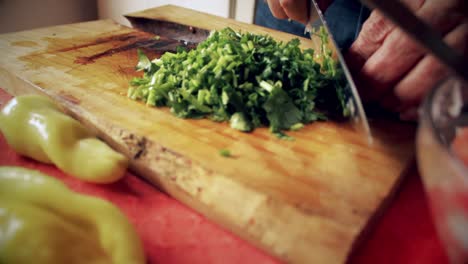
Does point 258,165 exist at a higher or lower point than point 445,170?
lower

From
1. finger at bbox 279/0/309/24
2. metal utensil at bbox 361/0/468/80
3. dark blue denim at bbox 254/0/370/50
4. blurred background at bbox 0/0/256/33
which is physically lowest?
blurred background at bbox 0/0/256/33

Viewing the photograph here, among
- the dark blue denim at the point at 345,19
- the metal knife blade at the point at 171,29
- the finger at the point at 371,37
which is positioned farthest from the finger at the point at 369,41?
the metal knife blade at the point at 171,29

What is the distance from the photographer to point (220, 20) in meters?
2.07

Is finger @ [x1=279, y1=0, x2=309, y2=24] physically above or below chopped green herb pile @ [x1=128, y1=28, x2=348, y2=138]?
above

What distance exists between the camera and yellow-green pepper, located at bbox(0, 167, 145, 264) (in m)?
0.60

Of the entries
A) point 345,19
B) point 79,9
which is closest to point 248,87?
point 345,19

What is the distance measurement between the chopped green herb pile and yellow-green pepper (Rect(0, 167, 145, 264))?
1.43 feet

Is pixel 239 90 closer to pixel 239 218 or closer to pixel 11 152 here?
pixel 239 218

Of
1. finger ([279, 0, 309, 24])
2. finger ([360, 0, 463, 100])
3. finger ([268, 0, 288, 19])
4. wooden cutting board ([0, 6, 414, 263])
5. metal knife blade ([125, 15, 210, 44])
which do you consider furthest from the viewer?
metal knife blade ([125, 15, 210, 44])

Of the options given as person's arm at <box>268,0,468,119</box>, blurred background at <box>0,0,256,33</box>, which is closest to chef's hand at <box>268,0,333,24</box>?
person's arm at <box>268,0,468,119</box>

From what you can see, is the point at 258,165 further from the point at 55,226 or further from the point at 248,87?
the point at 55,226

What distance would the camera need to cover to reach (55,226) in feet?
2.08

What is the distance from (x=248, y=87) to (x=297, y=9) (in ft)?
1.69

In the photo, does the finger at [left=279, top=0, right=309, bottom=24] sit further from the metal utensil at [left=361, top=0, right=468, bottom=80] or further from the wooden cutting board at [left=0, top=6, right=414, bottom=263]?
the metal utensil at [left=361, top=0, right=468, bottom=80]
